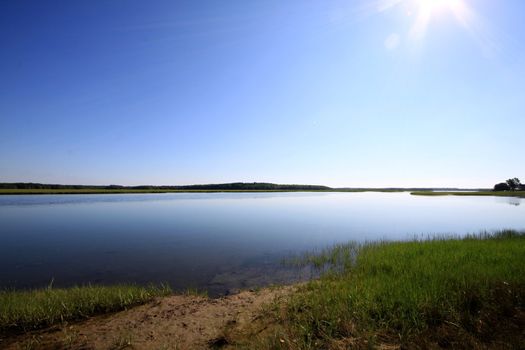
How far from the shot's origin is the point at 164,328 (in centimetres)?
670

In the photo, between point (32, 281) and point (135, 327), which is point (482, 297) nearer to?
point (135, 327)

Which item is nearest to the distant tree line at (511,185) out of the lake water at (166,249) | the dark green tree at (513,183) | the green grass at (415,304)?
the dark green tree at (513,183)

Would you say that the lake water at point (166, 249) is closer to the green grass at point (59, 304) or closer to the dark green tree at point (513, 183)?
the green grass at point (59, 304)

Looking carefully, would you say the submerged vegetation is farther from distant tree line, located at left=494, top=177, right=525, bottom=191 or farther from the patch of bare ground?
distant tree line, located at left=494, top=177, right=525, bottom=191

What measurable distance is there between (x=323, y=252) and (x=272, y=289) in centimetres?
642

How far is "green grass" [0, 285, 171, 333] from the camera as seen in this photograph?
6922mm

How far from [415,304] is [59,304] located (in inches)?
403

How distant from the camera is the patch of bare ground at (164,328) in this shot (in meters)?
5.85

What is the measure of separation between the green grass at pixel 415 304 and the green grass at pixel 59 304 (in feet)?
17.8

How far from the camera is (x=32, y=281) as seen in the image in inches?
438

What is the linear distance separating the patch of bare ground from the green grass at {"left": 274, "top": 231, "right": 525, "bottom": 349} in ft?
4.42

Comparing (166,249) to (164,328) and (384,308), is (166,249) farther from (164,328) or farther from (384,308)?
(384,308)

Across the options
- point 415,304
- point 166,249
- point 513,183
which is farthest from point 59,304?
point 513,183

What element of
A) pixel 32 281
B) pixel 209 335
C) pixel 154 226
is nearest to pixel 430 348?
pixel 209 335
